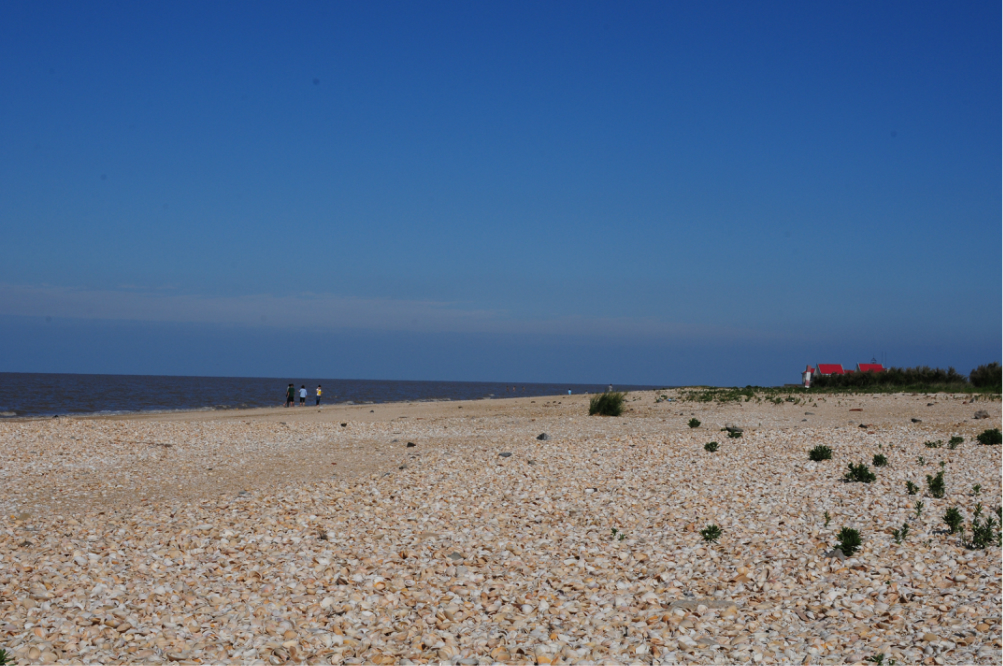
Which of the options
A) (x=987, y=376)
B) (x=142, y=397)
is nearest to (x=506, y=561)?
(x=987, y=376)

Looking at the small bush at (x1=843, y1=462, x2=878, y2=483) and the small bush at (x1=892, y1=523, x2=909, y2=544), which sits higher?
the small bush at (x1=843, y1=462, x2=878, y2=483)

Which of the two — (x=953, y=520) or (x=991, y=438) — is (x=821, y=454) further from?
(x=953, y=520)

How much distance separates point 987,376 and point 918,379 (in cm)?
535

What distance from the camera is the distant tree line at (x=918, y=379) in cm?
4359

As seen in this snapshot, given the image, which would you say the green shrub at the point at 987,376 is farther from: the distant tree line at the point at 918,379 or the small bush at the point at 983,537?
the small bush at the point at 983,537

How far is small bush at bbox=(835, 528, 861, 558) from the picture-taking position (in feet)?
30.3

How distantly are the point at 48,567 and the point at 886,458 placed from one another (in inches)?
610

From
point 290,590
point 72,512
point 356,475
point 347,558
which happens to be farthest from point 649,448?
point 72,512

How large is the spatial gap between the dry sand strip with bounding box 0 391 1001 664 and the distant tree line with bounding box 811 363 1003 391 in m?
30.8

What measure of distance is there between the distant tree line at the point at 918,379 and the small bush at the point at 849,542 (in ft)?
124

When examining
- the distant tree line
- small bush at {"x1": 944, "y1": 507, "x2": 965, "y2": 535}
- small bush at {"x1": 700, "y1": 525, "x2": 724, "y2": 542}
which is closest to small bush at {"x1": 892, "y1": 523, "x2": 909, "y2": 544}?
small bush at {"x1": 944, "y1": 507, "x2": 965, "y2": 535}

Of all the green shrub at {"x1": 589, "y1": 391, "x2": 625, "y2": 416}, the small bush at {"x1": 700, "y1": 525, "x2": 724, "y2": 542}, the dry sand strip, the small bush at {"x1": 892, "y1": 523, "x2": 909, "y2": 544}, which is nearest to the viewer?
the dry sand strip

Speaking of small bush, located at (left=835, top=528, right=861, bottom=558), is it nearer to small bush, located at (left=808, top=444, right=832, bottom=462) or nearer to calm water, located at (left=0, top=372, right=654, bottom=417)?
small bush, located at (left=808, top=444, right=832, bottom=462)

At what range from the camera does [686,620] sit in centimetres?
749
